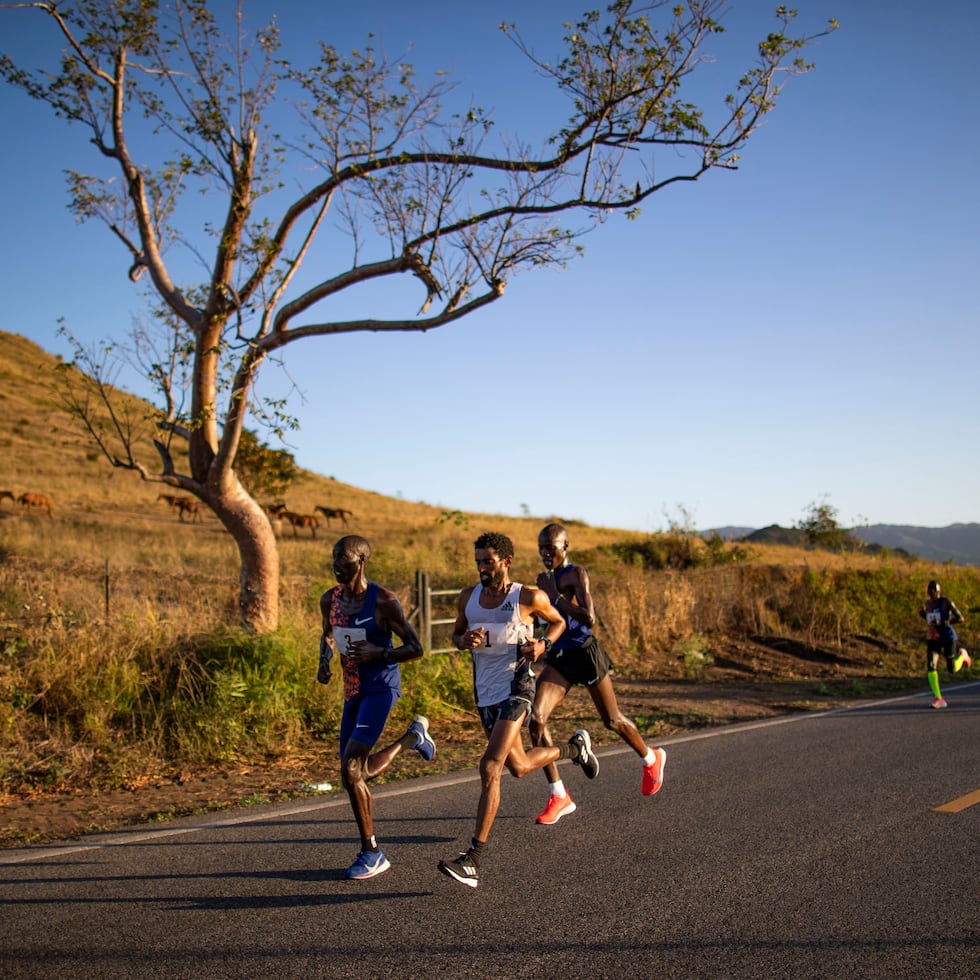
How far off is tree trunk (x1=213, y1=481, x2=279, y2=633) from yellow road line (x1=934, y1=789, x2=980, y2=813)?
7878 mm

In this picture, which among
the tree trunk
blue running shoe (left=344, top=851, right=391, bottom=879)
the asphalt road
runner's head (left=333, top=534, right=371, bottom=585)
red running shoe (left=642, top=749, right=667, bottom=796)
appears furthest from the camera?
the tree trunk

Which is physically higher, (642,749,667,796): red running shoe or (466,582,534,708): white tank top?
(466,582,534,708): white tank top

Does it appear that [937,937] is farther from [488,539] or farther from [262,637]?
[262,637]

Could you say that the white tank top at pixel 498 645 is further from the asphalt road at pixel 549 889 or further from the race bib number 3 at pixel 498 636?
the asphalt road at pixel 549 889

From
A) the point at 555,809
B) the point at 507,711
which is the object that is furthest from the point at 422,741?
the point at 555,809

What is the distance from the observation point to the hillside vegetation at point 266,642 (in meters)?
9.06

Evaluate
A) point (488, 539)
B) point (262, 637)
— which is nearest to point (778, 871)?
point (488, 539)

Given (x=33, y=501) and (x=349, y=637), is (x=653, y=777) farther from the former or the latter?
(x=33, y=501)

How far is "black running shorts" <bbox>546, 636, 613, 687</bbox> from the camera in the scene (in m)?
7.14

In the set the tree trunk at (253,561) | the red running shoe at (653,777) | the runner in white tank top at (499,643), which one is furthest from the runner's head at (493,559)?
the tree trunk at (253,561)

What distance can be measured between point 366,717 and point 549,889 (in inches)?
57.7

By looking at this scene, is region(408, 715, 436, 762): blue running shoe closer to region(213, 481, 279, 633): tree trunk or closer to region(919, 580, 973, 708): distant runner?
region(213, 481, 279, 633): tree trunk

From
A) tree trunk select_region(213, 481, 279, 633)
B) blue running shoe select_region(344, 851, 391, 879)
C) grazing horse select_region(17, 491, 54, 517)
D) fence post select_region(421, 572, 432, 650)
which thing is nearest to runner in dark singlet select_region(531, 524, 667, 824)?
blue running shoe select_region(344, 851, 391, 879)

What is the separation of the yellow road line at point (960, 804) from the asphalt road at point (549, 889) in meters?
0.03
